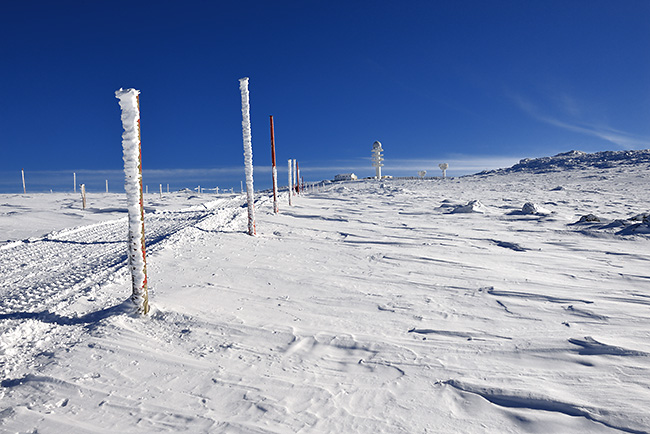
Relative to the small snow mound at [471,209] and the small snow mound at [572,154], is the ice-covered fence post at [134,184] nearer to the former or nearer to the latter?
the small snow mound at [471,209]

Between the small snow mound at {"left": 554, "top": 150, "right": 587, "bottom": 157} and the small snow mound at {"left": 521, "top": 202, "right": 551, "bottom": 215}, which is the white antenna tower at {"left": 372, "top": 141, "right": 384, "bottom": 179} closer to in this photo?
the small snow mound at {"left": 554, "top": 150, "right": 587, "bottom": 157}

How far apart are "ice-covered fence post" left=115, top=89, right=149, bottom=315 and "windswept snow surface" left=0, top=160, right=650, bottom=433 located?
261 millimetres

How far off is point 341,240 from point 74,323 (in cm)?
467

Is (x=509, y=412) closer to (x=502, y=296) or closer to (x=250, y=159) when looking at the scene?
(x=502, y=296)

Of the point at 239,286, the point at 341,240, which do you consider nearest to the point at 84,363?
the point at 239,286

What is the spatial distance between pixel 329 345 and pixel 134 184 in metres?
1.98

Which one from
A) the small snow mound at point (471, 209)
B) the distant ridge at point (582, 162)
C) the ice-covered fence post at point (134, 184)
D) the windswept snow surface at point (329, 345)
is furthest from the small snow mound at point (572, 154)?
the ice-covered fence post at point (134, 184)

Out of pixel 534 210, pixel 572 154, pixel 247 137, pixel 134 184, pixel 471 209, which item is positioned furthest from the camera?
pixel 572 154

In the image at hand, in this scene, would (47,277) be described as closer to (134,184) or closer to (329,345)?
(134,184)

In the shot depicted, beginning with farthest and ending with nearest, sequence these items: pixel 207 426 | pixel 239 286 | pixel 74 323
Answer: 1. pixel 239 286
2. pixel 74 323
3. pixel 207 426

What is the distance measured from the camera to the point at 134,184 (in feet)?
9.89

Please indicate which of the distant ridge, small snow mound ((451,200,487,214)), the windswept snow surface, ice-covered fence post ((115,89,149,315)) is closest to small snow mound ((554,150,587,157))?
the distant ridge

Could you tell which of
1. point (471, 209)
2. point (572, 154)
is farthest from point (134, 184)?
point (572, 154)

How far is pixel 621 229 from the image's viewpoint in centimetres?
743
